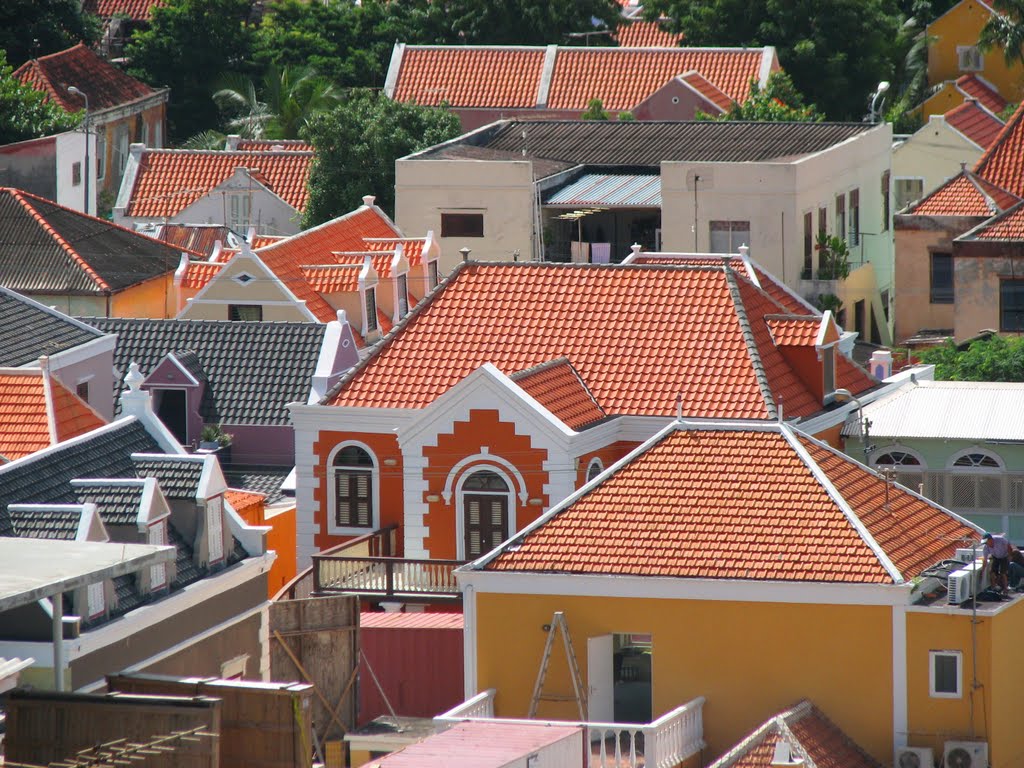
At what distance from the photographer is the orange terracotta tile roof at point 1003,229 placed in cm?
7138

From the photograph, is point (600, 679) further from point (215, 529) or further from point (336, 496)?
point (336, 496)

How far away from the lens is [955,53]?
11288 cm

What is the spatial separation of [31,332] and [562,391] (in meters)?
12.5

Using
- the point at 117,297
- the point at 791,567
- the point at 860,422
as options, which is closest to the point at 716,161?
the point at 117,297

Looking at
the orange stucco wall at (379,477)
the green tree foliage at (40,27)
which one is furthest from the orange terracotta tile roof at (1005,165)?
the green tree foliage at (40,27)

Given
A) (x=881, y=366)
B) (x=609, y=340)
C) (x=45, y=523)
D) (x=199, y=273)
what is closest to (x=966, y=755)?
(x=45, y=523)

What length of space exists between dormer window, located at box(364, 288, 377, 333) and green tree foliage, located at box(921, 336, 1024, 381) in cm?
1555

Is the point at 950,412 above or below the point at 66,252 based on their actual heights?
below

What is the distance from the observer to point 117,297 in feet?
235

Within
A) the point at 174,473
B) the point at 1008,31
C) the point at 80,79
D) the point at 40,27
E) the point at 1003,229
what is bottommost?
the point at 174,473

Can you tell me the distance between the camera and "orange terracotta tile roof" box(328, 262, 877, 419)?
48625mm

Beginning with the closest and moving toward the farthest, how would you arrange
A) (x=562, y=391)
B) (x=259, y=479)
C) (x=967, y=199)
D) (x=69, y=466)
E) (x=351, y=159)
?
(x=69, y=466), (x=562, y=391), (x=259, y=479), (x=967, y=199), (x=351, y=159)

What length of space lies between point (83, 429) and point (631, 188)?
36.0 metres

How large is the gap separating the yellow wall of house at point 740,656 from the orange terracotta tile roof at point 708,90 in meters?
62.5
